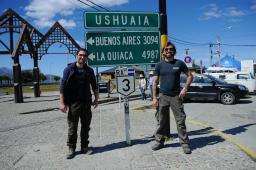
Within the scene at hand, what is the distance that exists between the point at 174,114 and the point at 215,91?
10345 millimetres

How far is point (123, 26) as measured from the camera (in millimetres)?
6941

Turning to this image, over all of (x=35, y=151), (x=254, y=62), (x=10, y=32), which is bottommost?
(x=35, y=151)

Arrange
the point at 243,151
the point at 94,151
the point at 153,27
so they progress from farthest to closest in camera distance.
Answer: the point at 153,27, the point at 94,151, the point at 243,151

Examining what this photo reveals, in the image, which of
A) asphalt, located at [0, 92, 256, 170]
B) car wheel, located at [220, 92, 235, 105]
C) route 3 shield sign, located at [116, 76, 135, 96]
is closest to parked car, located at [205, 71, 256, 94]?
car wheel, located at [220, 92, 235, 105]

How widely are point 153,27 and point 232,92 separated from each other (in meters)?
9.46

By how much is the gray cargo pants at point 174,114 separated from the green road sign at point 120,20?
2.03 m

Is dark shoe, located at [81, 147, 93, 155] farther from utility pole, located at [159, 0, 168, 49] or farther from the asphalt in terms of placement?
utility pole, located at [159, 0, 168, 49]

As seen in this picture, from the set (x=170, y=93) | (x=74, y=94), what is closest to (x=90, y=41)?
(x=74, y=94)

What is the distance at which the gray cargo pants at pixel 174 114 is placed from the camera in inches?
226

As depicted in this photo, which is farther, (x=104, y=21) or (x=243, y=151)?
(x=104, y=21)

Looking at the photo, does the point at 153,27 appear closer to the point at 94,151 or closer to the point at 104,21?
the point at 104,21

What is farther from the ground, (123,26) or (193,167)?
(123,26)

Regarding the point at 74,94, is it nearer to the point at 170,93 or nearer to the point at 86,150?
the point at 86,150

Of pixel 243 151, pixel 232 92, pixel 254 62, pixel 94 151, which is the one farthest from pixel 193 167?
pixel 254 62
